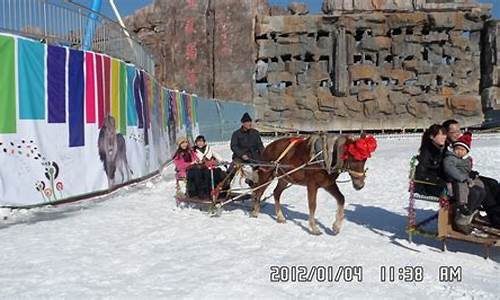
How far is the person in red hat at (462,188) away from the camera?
5.55 metres

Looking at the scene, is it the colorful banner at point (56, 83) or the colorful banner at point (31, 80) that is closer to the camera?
the colorful banner at point (31, 80)

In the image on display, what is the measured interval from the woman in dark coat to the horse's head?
643 millimetres

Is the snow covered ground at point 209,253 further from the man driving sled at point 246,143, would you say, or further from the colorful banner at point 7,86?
the colorful banner at point 7,86

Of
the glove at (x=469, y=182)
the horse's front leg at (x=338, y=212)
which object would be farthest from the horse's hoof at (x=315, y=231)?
the glove at (x=469, y=182)

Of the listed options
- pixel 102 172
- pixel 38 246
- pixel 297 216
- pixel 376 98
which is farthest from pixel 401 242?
pixel 376 98

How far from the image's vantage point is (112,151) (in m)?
10.2

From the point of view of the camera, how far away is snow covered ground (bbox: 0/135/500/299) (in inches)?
180

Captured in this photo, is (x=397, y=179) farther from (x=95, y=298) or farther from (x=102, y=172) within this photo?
(x=95, y=298)

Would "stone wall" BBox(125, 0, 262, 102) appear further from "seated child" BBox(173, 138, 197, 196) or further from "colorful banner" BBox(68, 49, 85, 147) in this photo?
"colorful banner" BBox(68, 49, 85, 147)

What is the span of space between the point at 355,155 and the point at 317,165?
2.30 ft

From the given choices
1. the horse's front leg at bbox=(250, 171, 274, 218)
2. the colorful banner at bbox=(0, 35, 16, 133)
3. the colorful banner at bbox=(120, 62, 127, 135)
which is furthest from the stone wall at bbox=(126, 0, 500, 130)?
the colorful banner at bbox=(0, 35, 16, 133)

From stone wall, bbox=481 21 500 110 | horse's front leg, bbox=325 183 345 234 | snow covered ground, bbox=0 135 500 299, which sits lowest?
snow covered ground, bbox=0 135 500 299

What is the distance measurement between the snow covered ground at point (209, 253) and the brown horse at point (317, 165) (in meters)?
0.43

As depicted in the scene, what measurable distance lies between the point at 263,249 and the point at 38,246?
9.00 feet
